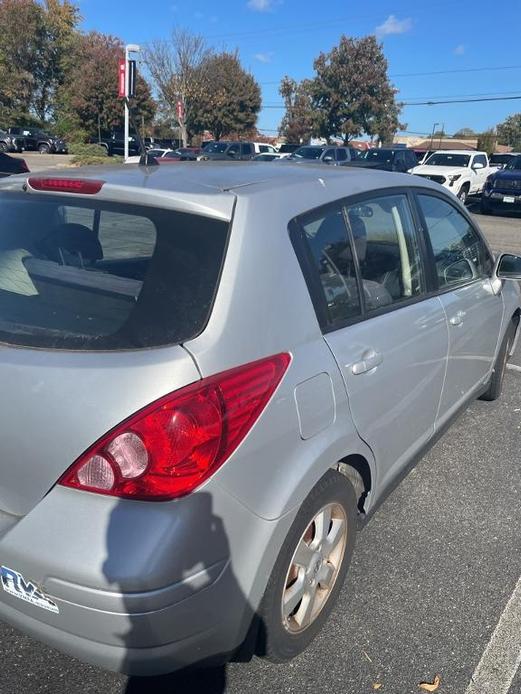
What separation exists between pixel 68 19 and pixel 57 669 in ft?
189

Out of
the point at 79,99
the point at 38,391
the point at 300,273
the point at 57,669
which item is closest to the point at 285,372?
the point at 300,273

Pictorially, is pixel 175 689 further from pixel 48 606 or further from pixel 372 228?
pixel 372 228

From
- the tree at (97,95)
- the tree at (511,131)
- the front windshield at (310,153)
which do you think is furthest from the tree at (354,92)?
the tree at (511,131)

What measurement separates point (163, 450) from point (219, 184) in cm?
97

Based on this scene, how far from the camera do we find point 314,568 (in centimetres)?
222

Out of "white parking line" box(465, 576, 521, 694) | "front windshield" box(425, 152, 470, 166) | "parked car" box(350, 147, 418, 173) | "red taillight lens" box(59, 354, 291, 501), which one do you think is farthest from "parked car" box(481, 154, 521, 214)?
"red taillight lens" box(59, 354, 291, 501)

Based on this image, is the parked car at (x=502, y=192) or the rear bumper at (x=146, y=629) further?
the parked car at (x=502, y=192)

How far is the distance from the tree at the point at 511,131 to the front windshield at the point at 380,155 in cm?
6922

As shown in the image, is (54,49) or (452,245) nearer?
(452,245)

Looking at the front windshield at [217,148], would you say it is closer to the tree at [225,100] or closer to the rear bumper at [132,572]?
the tree at [225,100]

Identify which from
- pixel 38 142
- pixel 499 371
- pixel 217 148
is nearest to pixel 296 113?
pixel 38 142

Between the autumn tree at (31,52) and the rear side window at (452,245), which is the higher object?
the autumn tree at (31,52)

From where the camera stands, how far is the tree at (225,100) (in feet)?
141

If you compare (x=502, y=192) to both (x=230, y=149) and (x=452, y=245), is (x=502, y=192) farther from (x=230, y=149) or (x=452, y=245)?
(x=452, y=245)
